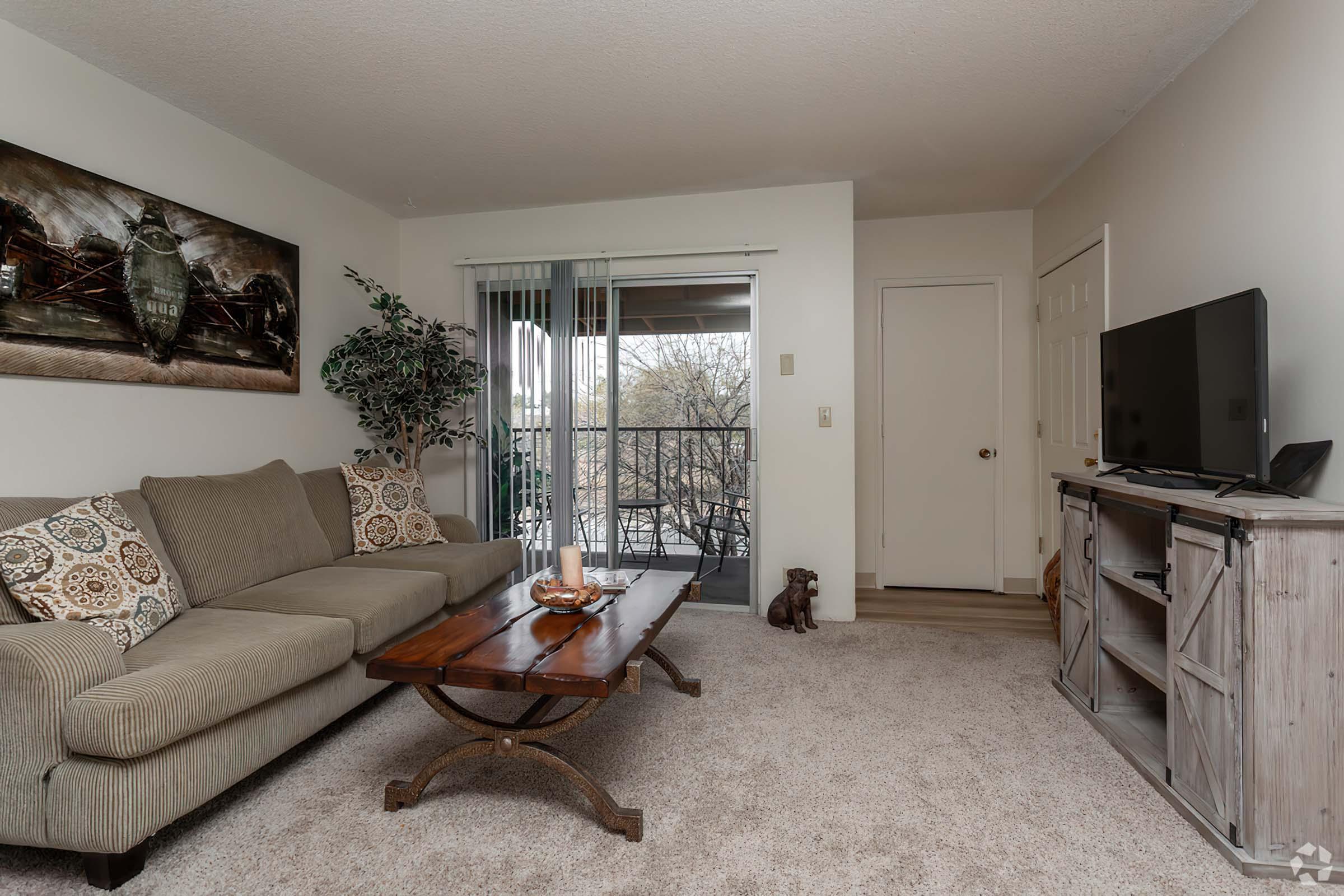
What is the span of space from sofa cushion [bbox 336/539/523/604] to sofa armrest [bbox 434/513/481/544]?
81mm

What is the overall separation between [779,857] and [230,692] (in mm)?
1495

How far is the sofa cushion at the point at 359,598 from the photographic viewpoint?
235cm

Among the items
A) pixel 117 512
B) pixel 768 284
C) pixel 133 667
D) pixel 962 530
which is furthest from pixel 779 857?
pixel 962 530

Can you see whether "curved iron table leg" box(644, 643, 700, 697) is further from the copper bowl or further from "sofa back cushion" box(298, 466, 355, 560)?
"sofa back cushion" box(298, 466, 355, 560)

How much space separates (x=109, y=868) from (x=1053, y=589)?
3.79m

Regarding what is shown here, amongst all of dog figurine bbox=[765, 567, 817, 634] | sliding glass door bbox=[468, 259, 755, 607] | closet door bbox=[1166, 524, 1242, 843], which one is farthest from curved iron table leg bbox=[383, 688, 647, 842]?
sliding glass door bbox=[468, 259, 755, 607]

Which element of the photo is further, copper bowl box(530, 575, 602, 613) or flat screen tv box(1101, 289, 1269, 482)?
copper bowl box(530, 575, 602, 613)

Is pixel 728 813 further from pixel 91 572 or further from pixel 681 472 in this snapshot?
pixel 681 472

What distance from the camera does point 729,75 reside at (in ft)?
8.46

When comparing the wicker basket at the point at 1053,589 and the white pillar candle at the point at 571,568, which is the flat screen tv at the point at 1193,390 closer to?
the wicker basket at the point at 1053,589

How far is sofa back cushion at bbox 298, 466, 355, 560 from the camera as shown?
320 cm

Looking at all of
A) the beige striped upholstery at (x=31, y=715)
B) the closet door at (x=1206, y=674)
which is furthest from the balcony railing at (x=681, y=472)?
the beige striped upholstery at (x=31, y=715)

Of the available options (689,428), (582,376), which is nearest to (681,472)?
(689,428)

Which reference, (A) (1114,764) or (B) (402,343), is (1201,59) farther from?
(B) (402,343)
